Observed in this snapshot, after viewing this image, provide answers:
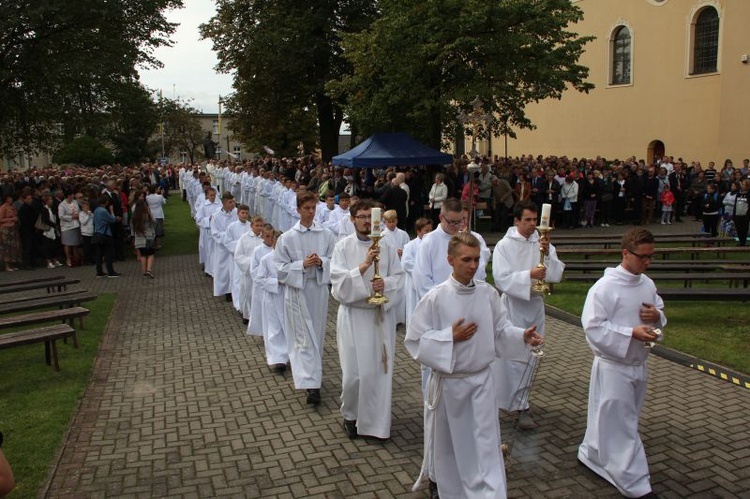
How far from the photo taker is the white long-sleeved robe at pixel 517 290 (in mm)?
7039

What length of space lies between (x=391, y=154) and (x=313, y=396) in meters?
14.3

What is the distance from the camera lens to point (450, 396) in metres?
5.15

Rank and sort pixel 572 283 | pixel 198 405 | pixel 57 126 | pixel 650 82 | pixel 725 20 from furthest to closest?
pixel 650 82, pixel 725 20, pixel 57 126, pixel 572 283, pixel 198 405

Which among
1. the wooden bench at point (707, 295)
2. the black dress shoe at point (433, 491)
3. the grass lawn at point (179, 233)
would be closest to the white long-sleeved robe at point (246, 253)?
the black dress shoe at point (433, 491)

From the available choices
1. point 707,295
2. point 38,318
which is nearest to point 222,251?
point 38,318

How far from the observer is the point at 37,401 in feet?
26.6

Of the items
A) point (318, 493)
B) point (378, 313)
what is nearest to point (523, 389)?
point (378, 313)

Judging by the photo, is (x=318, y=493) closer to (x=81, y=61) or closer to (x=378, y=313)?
(x=378, y=313)

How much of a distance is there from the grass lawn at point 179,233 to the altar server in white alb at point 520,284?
49.8 ft

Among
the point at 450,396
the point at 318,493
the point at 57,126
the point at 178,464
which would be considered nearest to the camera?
the point at 450,396

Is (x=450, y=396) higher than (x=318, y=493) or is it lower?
higher

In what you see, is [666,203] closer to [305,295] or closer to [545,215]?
[305,295]

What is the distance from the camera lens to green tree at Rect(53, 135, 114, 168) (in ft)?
136

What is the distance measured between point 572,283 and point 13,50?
52.9 ft
